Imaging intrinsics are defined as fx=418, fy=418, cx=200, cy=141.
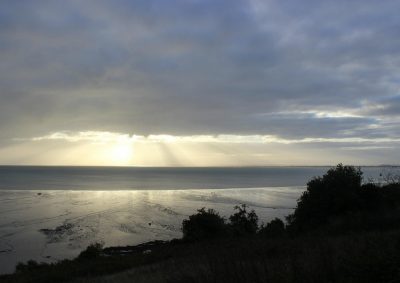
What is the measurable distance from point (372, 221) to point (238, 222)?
25822 mm

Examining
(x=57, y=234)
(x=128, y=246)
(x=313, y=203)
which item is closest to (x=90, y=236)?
(x=57, y=234)

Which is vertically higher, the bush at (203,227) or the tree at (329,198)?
the tree at (329,198)

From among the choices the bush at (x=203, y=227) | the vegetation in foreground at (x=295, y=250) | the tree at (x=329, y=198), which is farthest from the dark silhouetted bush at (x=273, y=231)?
the bush at (x=203, y=227)

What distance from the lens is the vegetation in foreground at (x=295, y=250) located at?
7852mm

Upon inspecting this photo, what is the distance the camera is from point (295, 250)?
41.6ft

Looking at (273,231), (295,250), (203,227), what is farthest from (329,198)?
(295,250)

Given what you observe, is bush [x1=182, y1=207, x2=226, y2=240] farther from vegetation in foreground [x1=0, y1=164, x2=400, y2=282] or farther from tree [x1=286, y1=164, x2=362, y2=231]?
tree [x1=286, y1=164, x2=362, y2=231]

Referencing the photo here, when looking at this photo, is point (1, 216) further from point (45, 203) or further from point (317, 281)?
point (317, 281)

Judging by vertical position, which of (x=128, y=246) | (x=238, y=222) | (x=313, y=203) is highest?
(x=313, y=203)

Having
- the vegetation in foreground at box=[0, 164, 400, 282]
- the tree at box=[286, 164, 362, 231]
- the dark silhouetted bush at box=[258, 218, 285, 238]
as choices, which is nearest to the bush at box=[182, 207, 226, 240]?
the vegetation in foreground at box=[0, 164, 400, 282]

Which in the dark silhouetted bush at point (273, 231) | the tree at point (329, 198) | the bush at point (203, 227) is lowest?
the bush at point (203, 227)

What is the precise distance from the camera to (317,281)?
738 centimetres

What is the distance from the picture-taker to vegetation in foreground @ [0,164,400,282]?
25.8 feet

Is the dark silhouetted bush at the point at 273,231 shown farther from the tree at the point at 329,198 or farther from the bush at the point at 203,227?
the bush at the point at 203,227
